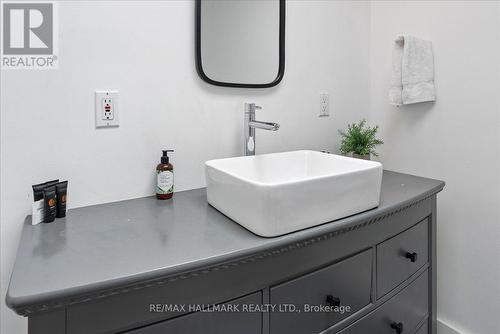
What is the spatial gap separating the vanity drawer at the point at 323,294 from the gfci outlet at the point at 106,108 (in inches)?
28.1

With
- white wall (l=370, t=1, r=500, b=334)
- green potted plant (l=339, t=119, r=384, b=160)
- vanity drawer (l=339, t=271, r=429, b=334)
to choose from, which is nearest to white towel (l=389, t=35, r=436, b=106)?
white wall (l=370, t=1, r=500, b=334)

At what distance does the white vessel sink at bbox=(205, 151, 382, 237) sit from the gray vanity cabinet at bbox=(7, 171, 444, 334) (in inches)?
1.1

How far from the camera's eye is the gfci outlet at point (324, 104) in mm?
1537

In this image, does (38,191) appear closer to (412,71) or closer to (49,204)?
(49,204)

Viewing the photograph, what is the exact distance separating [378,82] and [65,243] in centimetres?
159

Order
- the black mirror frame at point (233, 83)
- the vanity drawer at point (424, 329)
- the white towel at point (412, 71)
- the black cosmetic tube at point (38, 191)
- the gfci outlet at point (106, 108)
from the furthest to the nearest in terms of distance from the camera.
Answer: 1. the white towel at point (412, 71)
2. the vanity drawer at point (424, 329)
3. the black mirror frame at point (233, 83)
4. the gfci outlet at point (106, 108)
5. the black cosmetic tube at point (38, 191)

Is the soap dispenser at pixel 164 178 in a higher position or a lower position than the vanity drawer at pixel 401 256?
higher

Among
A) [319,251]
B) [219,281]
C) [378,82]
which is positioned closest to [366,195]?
[319,251]

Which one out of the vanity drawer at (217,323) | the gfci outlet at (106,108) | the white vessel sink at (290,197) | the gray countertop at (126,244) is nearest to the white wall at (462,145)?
the gray countertop at (126,244)

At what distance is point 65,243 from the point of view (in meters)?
0.75

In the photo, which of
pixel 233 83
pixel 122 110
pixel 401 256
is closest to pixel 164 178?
pixel 122 110

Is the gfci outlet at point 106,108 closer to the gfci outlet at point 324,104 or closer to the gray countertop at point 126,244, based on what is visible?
the gray countertop at point 126,244

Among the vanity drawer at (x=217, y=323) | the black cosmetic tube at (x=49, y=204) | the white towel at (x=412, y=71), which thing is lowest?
the vanity drawer at (x=217, y=323)

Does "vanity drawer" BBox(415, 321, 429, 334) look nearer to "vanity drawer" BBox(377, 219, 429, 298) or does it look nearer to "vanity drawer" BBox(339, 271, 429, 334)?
"vanity drawer" BBox(339, 271, 429, 334)
